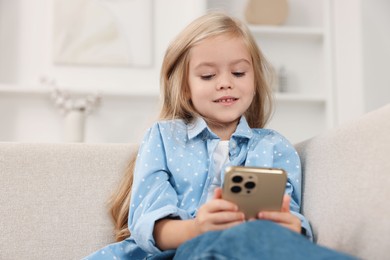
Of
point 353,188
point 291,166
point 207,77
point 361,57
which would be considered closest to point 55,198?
point 207,77

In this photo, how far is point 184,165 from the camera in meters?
1.36

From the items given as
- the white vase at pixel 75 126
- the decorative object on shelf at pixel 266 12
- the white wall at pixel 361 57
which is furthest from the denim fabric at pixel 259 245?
the decorative object on shelf at pixel 266 12

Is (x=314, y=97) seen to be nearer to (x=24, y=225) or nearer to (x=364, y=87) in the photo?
(x=364, y=87)

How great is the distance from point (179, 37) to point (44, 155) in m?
0.45

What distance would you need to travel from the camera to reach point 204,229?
106cm

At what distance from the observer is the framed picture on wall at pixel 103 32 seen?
3.12 metres

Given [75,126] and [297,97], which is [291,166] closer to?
[75,126]

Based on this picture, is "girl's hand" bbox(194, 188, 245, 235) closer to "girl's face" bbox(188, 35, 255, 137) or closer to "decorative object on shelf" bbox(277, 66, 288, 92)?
"girl's face" bbox(188, 35, 255, 137)

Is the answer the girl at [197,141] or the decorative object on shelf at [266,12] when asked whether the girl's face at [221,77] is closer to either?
the girl at [197,141]

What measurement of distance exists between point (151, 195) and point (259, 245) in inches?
17.9

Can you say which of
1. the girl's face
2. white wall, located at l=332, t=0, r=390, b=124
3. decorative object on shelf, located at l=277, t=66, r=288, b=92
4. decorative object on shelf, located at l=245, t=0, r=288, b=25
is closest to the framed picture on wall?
decorative object on shelf, located at l=245, t=0, r=288, b=25

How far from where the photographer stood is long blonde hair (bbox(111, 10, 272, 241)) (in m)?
1.47

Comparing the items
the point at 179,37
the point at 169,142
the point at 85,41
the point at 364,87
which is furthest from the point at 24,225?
the point at 364,87

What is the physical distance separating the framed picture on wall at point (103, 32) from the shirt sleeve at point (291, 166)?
6.07 feet
